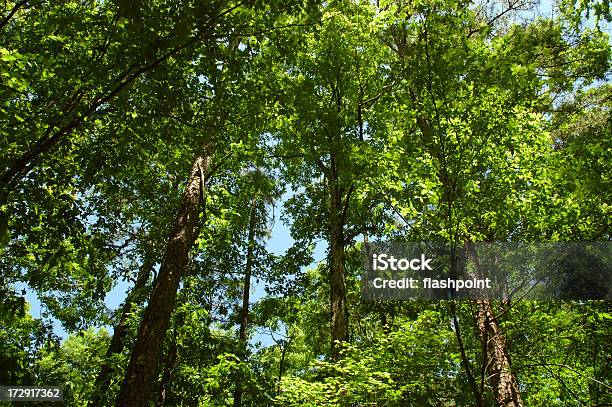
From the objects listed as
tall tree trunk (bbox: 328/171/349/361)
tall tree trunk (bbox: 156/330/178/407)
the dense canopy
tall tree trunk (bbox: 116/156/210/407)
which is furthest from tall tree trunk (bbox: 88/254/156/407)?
tall tree trunk (bbox: 328/171/349/361)

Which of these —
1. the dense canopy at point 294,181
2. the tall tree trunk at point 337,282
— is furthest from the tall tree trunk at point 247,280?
the tall tree trunk at point 337,282

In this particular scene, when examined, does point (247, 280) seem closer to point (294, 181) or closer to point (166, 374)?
point (294, 181)

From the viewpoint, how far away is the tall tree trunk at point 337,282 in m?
9.79

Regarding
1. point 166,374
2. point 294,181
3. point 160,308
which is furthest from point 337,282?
point 294,181

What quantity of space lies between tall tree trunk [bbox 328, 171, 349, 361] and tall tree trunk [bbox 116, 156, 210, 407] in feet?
10.5

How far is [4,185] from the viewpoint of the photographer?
3.75 meters

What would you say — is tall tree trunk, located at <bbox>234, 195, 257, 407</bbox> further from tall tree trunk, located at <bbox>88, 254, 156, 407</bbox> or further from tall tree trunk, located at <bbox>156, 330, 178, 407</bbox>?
tall tree trunk, located at <bbox>156, 330, 178, 407</bbox>

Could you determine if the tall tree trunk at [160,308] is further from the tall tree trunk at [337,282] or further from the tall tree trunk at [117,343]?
the tall tree trunk at [337,282]

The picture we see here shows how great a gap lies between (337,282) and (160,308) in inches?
191

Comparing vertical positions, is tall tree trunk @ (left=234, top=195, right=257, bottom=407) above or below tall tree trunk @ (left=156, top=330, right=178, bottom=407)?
above

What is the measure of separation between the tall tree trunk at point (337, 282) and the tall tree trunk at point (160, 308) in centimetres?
320

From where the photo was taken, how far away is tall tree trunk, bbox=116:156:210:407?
6.02 m

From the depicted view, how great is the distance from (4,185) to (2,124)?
1479 mm

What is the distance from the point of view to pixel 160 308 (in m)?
6.99
